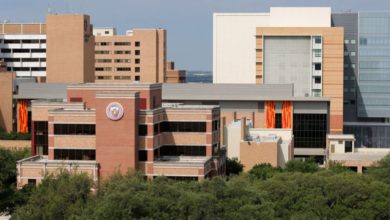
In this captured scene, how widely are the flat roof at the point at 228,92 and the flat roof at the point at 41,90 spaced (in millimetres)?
15200

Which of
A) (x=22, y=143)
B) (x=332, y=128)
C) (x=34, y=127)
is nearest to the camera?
(x=34, y=127)

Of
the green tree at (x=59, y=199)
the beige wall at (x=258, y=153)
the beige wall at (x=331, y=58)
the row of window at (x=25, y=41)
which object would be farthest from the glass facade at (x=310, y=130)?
the row of window at (x=25, y=41)

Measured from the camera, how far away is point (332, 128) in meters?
130

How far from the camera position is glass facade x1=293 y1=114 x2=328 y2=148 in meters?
116

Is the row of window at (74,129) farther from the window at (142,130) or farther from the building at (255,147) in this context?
the building at (255,147)

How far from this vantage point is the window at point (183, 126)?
81250mm

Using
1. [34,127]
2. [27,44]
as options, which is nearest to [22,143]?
[34,127]

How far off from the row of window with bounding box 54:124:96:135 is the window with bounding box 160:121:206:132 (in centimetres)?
682

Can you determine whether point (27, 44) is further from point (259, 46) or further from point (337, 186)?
point (337, 186)

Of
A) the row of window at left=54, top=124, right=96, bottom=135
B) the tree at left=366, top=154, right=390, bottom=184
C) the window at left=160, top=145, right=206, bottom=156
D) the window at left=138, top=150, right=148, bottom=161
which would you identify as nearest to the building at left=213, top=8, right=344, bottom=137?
the tree at left=366, top=154, right=390, bottom=184

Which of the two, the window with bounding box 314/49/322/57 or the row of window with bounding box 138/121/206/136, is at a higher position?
the window with bounding box 314/49/322/57

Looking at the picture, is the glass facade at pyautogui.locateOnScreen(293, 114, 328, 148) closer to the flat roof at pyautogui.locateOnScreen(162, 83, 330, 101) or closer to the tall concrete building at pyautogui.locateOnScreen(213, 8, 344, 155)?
the flat roof at pyautogui.locateOnScreen(162, 83, 330, 101)

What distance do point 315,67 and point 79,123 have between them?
6031 centimetres

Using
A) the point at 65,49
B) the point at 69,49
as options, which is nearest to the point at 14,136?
the point at 65,49
